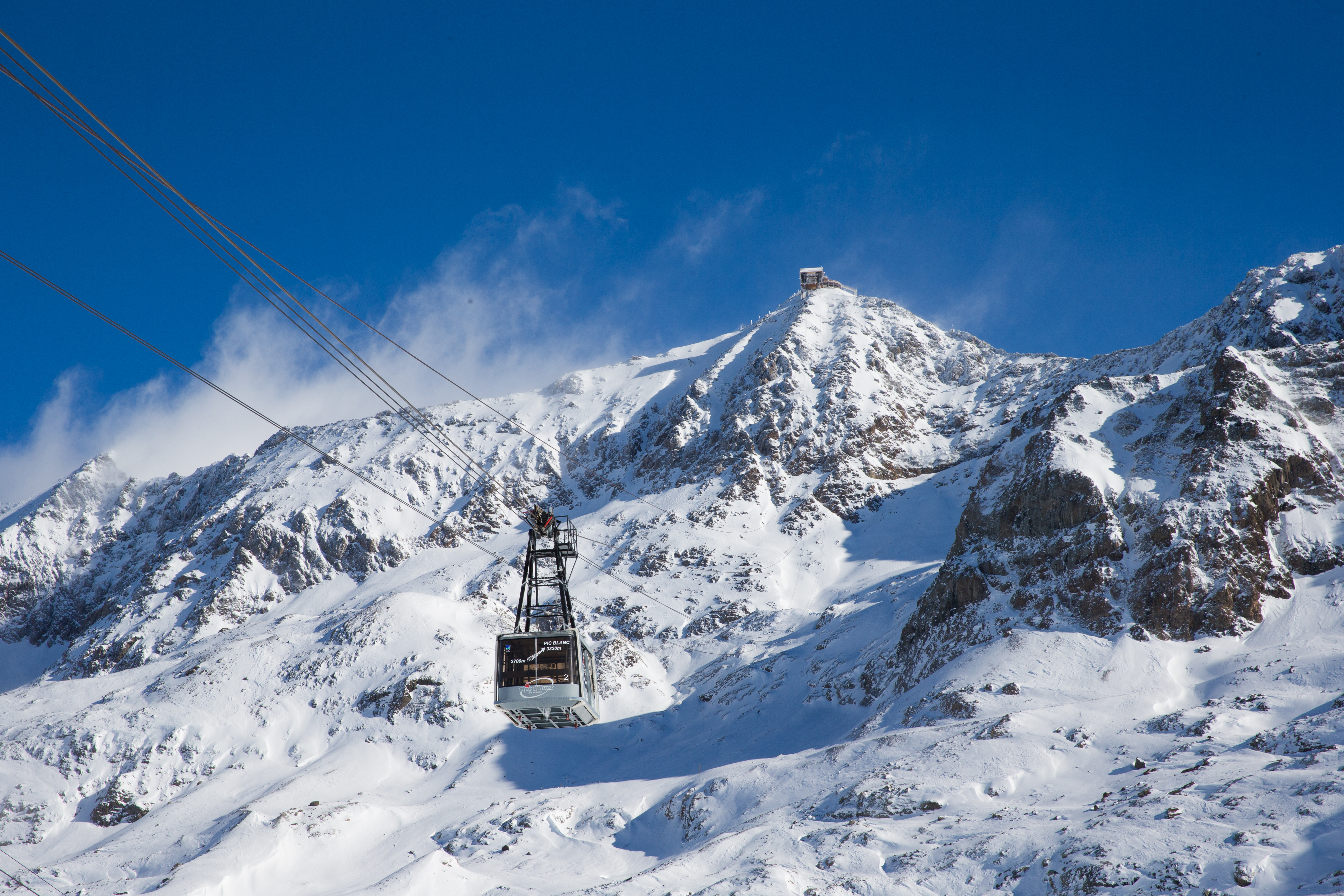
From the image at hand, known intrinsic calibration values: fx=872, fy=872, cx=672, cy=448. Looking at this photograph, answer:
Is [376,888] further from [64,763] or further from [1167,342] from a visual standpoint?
[1167,342]

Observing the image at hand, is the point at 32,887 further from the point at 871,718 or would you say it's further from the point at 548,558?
the point at 548,558

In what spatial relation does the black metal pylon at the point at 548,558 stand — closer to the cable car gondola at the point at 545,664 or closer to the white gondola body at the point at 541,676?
the cable car gondola at the point at 545,664

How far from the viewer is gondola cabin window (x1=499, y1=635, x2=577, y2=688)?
31.2 m

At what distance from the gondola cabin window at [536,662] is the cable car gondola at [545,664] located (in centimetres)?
2

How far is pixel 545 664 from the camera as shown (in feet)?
103

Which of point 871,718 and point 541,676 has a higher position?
point 541,676

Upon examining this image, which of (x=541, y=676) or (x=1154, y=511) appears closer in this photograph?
(x=541, y=676)

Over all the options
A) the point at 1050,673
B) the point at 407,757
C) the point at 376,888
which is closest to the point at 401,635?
the point at 407,757

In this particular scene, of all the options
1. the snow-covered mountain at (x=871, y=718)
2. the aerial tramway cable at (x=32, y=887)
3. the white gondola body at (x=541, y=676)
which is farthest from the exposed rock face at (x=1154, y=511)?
the aerial tramway cable at (x=32, y=887)

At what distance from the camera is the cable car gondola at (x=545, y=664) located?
102ft

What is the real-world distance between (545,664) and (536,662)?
34 cm

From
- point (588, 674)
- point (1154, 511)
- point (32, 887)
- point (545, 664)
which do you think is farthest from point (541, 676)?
point (32, 887)

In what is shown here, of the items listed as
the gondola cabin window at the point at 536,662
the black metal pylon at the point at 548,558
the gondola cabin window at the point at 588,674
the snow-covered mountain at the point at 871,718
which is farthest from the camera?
the snow-covered mountain at the point at 871,718

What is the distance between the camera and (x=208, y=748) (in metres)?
117
